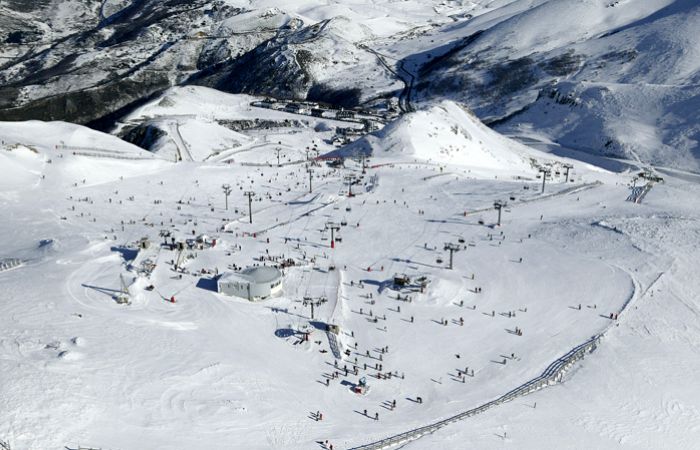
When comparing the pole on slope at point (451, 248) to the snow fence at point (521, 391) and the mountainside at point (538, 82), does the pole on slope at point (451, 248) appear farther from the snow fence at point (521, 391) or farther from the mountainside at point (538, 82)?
the mountainside at point (538, 82)

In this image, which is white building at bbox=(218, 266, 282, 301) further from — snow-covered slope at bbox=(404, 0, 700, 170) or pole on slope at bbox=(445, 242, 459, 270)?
snow-covered slope at bbox=(404, 0, 700, 170)

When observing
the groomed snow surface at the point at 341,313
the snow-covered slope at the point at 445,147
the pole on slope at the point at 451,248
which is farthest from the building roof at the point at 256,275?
the snow-covered slope at the point at 445,147

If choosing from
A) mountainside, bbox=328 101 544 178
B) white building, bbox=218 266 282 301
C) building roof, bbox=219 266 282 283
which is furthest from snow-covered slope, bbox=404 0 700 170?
white building, bbox=218 266 282 301

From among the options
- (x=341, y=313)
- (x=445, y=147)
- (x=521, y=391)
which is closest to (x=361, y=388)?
(x=521, y=391)

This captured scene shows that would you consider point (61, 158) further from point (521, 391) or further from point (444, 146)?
point (521, 391)

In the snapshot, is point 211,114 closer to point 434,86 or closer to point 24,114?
point 24,114
